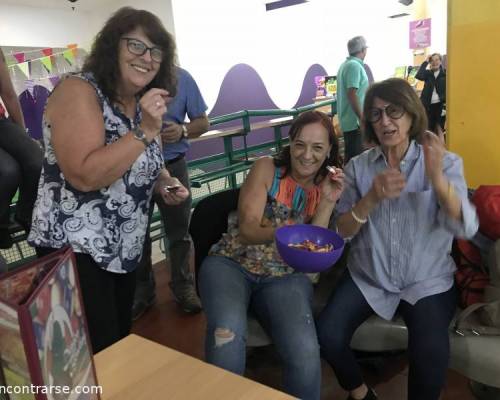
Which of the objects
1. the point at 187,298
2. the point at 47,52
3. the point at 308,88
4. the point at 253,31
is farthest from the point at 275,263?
the point at 308,88

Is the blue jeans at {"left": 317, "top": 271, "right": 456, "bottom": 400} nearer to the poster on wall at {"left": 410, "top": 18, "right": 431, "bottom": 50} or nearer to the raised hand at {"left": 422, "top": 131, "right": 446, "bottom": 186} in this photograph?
the raised hand at {"left": 422, "top": 131, "right": 446, "bottom": 186}

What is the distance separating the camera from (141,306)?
8.82 feet

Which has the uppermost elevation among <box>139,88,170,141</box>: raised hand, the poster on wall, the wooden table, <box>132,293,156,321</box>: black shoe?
the poster on wall

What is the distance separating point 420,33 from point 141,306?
7.73 m

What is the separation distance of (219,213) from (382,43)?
27.6ft

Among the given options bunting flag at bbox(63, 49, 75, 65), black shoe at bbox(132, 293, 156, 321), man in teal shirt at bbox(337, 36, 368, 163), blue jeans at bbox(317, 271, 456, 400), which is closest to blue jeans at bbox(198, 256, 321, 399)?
blue jeans at bbox(317, 271, 456, 400)

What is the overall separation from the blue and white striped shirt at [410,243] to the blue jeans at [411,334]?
0.04 meters

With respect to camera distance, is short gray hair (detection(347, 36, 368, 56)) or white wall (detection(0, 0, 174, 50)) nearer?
short gray hair (detection(347, 36, 368, 56))

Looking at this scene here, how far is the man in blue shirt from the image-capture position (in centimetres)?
247

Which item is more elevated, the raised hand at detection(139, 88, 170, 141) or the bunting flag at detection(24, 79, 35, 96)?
the bunting flag at detection(24, 79, 35, 96)

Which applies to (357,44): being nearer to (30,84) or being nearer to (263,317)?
(263,317)

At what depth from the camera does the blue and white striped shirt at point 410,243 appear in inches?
62.8

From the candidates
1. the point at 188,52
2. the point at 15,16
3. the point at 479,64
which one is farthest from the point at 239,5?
the point at 479,64

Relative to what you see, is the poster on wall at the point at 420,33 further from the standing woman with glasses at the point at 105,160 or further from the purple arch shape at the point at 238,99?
the standing woman with glasses at the point at 105,160
